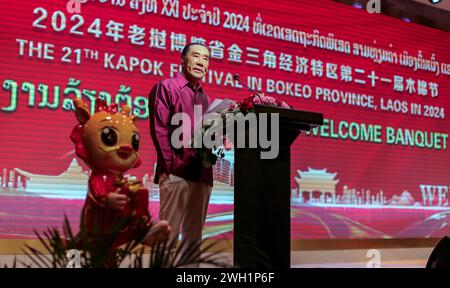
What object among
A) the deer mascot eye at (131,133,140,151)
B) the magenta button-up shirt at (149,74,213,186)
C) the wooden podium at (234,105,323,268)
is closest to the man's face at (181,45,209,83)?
the magenta button-up shirt at (149,74,213,186)

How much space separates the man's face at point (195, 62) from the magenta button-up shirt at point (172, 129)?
0.07 metres

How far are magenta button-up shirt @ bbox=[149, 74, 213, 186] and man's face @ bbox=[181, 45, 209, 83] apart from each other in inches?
2.6

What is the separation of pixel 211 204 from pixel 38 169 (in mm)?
1350

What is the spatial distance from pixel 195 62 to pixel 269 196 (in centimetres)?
100

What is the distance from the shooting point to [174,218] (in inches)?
109

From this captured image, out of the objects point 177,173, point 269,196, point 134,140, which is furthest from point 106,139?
point 177,173

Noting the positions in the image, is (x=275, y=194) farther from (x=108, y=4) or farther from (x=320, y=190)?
(x=320, y=190)

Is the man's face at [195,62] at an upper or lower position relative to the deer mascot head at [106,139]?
upper

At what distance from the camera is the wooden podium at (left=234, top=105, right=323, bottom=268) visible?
89.4 inches

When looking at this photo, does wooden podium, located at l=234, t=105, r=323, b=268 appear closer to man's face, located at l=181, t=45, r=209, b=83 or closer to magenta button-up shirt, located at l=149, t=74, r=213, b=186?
magenta button-up shirt, located at l=149, t=74, r=213, b=186

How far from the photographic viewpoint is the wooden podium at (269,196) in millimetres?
2271

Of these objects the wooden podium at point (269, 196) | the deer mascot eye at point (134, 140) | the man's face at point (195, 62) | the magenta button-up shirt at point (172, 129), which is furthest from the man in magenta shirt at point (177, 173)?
the deer mascot eye at point (134, 140)

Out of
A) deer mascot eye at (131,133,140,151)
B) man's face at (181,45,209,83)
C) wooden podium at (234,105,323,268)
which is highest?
man's face at (181,45,209,83)

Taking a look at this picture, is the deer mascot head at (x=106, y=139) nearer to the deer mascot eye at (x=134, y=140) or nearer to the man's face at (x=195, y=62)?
the deer mascot eye at (x=134, y=140)
